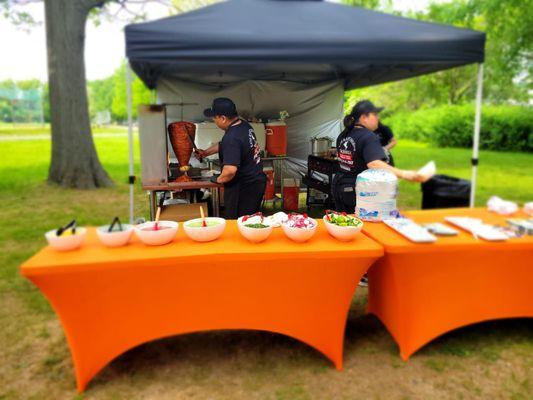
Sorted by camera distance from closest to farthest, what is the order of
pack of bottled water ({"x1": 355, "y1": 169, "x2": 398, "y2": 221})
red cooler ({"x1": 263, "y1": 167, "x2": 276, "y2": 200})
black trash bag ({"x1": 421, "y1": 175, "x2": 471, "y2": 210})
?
1. pack of bottled water ({"x1": 355, "y1": 169, "x2": 398, "y2": 221})
2. black trash bag ({"x1": 421, "y1": 175, "x2": 471, "y2": 210})
3. red cooler ({"x1": 263, "y1": 167, "x2": 276, "y2": 200})

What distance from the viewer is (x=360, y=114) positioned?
9.78 ft

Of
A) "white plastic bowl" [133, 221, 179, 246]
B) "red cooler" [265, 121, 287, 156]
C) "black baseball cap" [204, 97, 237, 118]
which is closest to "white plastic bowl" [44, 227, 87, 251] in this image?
"white plastic bowl" [133, 221, 179, 246]

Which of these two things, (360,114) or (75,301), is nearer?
(75,301)

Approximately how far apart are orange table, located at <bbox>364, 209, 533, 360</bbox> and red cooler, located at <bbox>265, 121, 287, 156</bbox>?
152 inches

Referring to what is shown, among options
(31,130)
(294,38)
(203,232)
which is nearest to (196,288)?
(203,232)

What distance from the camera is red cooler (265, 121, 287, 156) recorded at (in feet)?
20.5

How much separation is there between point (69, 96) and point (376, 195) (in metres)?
7.40

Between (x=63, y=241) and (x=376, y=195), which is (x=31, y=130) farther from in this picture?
(x=376, y=195)

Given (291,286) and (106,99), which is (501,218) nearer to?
(291,286)

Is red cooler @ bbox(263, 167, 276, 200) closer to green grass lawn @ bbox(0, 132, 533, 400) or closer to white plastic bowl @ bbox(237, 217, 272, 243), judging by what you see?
green grass lawn @ bbox(0, 132, 533, 400)

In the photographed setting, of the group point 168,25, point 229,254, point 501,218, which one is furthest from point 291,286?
point 168,25

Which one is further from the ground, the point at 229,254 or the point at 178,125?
the point at 178,125

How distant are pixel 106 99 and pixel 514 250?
241 ft

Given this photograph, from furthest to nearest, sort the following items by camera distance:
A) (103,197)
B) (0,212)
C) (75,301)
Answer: (103,197), (0,212), (75,301)
